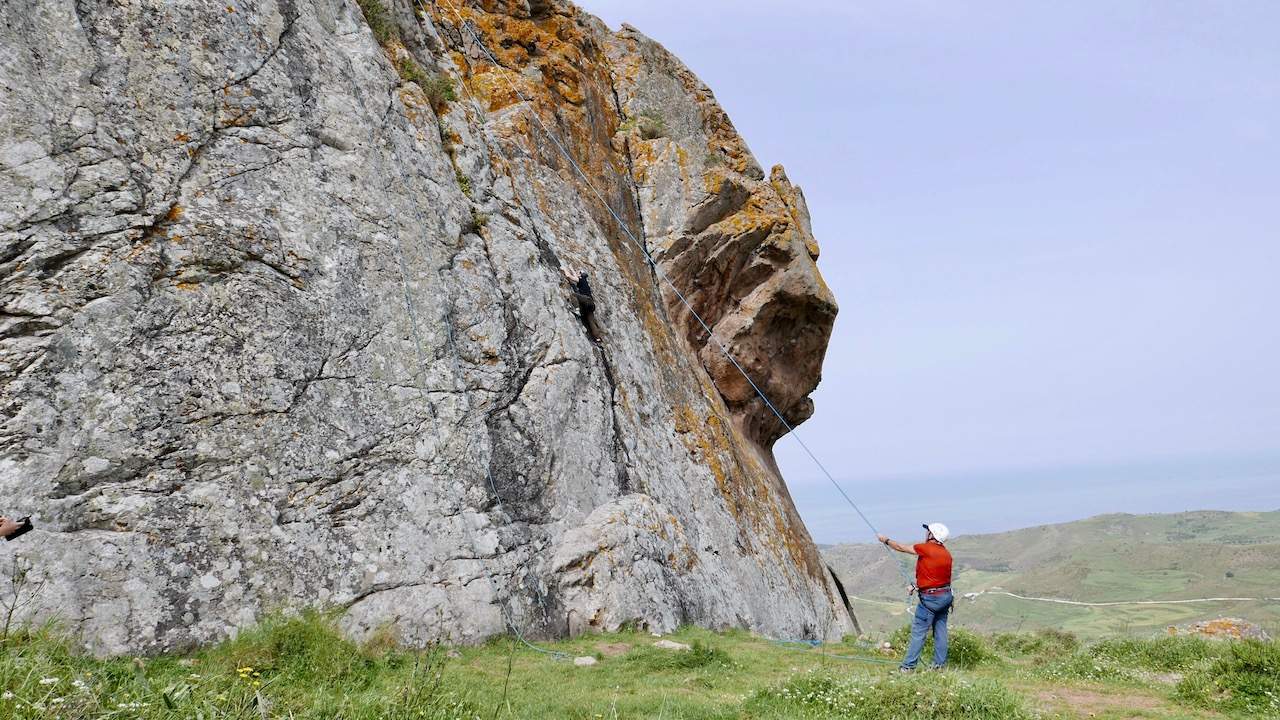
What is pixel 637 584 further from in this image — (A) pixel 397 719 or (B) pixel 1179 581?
(B) pixel 1179 581

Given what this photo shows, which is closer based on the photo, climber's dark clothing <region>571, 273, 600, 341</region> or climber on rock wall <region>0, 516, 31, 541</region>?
climber on rock wall <region>0, 516, 31, 541</region>

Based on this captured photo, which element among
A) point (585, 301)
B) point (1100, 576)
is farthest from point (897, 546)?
point (1100, 576)

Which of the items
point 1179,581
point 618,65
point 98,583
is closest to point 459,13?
point 618,65

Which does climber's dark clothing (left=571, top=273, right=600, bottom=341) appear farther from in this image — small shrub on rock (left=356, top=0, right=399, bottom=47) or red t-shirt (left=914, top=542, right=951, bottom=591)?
red t-shirt (left=914, top=542, right=951, bottom=591)

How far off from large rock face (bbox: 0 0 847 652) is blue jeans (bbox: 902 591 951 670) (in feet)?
15.2

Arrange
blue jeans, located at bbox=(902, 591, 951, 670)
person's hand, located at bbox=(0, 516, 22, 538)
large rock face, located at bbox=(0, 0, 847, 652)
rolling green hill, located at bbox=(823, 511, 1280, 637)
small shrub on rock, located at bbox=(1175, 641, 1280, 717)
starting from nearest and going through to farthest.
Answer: person's hand, located at bbox=(0, 516, 22, 538) → small shrub on rock, located at bbox=(1175, 641, 1280, 717) → large rock face, located at bbox=(0, 0, 847, 652) → blue jeans, located at bbox=(902, 591, 951, 670) → rolling green hill, located at bbox=(823, 511, 1280, 637)

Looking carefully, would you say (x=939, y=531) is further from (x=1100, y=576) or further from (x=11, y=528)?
(x=1100, y=576)

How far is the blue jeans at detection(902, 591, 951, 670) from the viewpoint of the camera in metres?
10.7

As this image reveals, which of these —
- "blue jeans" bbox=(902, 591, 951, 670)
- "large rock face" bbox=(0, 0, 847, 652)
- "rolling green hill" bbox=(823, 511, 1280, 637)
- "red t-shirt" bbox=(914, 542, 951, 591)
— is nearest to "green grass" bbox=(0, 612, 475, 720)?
"large rock face" bbox=(0, 0, 847, 652)

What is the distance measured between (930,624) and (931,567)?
0.83 m

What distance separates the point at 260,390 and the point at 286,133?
4.92m

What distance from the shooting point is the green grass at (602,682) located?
18.5 feet

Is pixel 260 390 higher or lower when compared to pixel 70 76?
lower

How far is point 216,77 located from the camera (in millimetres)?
12961
